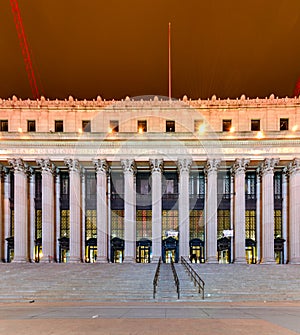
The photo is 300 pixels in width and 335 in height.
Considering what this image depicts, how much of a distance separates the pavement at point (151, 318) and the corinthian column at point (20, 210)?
64.9 feet

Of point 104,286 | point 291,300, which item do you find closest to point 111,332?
point 104,286

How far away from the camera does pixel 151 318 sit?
1298 cm

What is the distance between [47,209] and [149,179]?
41.9 feet

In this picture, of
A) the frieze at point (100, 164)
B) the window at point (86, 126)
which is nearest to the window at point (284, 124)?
the frieze at point (100, 164)

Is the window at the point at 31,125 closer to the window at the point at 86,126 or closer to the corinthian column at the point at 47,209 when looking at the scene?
the corinthian column at the point at 47,209

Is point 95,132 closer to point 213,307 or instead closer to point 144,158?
point 144,158

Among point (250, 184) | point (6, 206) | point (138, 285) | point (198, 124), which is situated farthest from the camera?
point (250, 184)

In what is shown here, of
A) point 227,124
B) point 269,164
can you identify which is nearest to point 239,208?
point 269,164

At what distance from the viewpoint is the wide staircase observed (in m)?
19.5

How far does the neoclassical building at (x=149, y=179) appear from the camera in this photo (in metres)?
37.5

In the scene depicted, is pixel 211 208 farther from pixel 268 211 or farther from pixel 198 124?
pixel 198 124

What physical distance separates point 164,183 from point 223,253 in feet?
36.7

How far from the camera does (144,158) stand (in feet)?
125

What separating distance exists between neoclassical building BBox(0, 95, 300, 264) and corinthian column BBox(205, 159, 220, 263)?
11 cm
